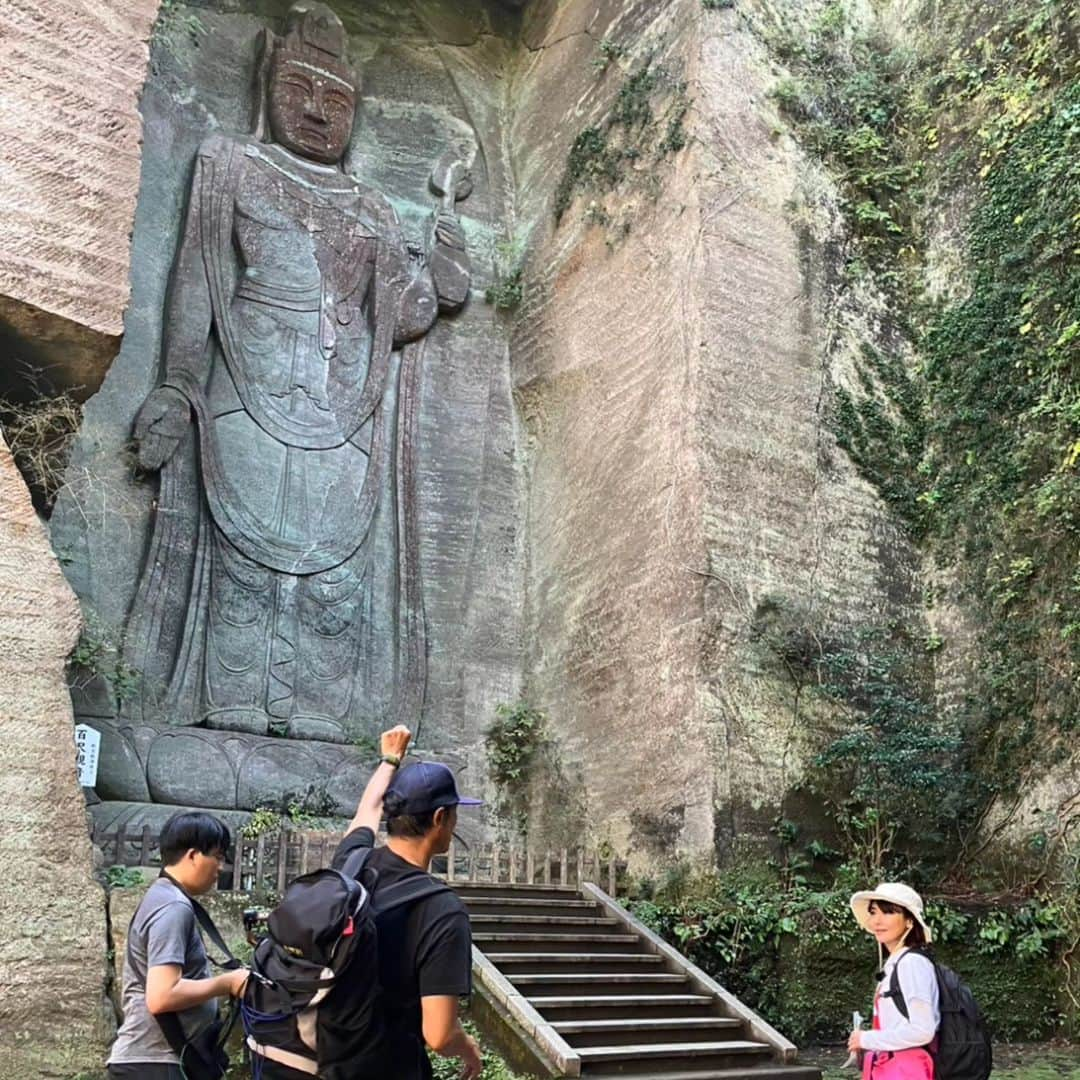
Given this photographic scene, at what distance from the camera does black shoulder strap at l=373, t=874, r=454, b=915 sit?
98.6 inches

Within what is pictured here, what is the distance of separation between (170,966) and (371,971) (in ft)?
2.88

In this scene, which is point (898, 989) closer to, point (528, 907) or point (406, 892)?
point (406, 892)

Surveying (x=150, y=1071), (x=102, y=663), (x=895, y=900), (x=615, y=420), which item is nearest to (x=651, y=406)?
(x=615, y=420)

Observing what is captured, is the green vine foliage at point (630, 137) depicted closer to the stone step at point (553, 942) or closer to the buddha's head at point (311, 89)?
the buddha's head at point (311, 89)

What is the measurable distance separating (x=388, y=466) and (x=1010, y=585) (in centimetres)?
504

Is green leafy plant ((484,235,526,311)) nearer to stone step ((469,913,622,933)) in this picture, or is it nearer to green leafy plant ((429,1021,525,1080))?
stone step ((469,913,622,933))

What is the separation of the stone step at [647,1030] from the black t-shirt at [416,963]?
3.64m

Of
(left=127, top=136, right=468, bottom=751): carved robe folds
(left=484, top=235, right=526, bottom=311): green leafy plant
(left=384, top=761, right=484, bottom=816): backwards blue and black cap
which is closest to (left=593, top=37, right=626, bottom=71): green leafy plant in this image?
(left=484, top=235, right=526, bottom=311): green leafy plant

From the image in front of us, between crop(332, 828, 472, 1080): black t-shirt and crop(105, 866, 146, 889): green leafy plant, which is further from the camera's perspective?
crop(105, 866, 146, 889): green leafy plant

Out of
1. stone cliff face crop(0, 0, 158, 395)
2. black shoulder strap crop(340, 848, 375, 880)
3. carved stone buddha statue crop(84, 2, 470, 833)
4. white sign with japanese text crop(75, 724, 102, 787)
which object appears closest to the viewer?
black shoulder strap crop(340, 848, 375, 880)

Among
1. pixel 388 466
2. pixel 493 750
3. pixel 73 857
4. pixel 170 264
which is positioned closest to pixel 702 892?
pixel 493 750

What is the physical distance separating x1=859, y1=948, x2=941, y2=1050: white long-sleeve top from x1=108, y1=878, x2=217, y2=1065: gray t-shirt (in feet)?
5.73

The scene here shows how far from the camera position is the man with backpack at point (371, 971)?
2.38 meters

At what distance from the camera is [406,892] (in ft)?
8.27
